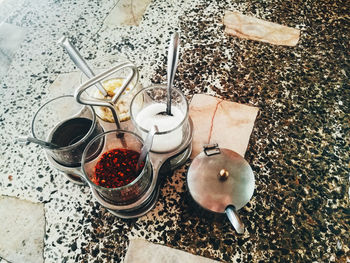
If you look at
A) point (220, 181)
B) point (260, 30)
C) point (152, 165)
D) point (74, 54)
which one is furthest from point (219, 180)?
point (260, 30)

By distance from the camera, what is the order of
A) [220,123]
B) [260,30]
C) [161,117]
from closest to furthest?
[161,117], [220,123], [260,30]

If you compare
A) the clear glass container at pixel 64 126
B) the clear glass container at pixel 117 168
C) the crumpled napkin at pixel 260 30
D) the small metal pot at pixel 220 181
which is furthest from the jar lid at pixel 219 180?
the crumpled napkin at pixel 260 30

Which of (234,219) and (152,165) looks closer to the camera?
(234,219)

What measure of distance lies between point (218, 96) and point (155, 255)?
479 mm

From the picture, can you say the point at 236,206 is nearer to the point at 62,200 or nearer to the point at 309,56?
the point at 62,200

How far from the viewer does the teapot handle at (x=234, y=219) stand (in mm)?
436

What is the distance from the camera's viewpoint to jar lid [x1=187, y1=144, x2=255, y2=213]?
0.52 metres

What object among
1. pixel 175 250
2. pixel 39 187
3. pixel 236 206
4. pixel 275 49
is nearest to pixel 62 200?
pixel 39 187

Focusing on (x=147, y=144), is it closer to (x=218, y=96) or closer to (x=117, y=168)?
(x=117, y=168)

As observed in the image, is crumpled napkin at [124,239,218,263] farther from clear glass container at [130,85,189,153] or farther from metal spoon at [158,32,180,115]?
metal spoon at [158,32,180,115]

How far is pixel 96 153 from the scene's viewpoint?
55 cm

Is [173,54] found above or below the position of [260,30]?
above

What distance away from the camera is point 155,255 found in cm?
58

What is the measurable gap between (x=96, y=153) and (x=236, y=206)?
31 cm
